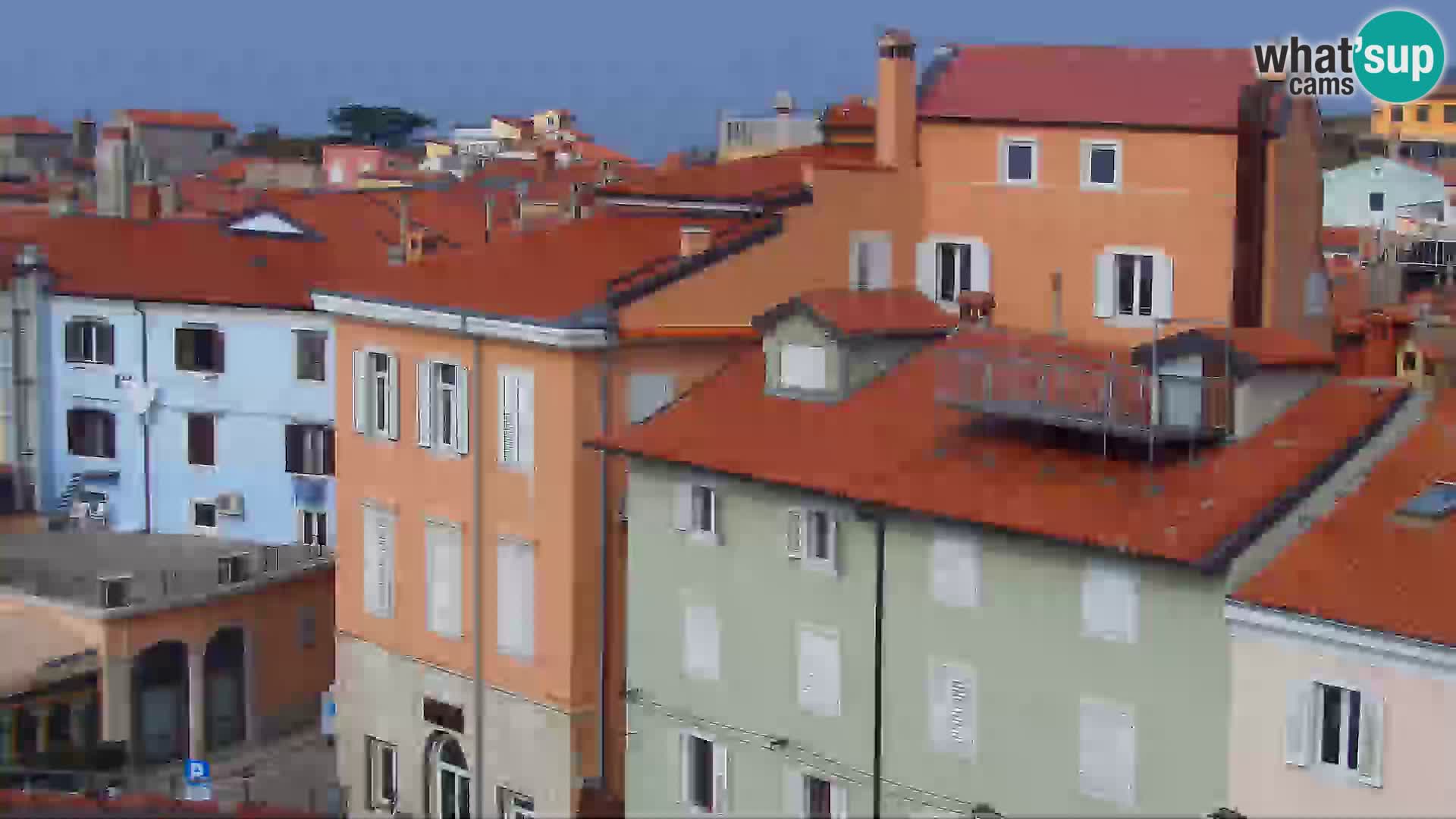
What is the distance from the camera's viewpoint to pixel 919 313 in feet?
137

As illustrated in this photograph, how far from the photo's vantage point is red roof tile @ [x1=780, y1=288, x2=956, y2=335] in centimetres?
3994

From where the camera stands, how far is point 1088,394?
3559 cm

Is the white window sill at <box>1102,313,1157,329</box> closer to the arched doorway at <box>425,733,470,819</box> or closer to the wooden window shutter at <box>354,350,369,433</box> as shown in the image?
the wooden window shutter at <box>354,350,369,433</box>

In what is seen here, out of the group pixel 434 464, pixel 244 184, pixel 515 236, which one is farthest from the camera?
pixel 244 184

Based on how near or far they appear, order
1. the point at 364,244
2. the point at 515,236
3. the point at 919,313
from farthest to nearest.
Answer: the point at 364,244, the point at 515,236, the point at 919,313

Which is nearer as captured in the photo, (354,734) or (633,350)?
(633,350)

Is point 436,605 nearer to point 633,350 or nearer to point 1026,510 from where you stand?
point 633,350

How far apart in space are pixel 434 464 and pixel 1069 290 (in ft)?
43.8

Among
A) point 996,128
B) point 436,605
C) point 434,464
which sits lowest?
point 436,605

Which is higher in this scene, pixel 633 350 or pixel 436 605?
pixel 633 350

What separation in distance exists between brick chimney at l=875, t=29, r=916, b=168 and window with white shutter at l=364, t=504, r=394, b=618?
12.7m

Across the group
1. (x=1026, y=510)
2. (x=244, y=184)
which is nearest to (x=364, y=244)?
(x=1026, y=510)

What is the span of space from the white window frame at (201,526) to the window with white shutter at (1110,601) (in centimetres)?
3544

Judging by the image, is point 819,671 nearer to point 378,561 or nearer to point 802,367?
point 802,367
